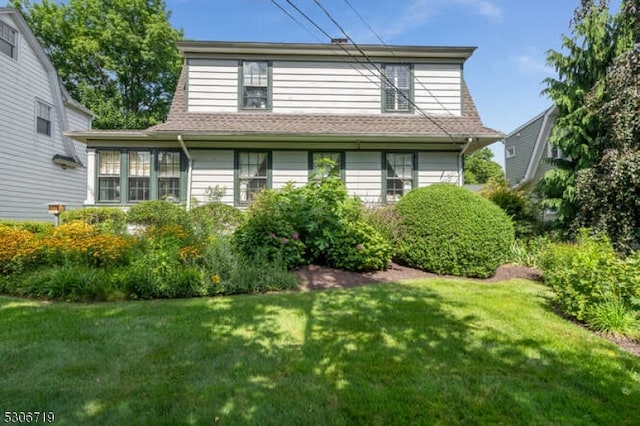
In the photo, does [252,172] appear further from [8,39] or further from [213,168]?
[8,39]

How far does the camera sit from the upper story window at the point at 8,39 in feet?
36.3

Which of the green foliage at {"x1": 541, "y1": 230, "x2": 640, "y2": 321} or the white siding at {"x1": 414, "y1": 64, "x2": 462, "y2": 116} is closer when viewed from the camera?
the green foliage at {"x1": 541, "y1": 230, "x2": 640, "y2": 321}

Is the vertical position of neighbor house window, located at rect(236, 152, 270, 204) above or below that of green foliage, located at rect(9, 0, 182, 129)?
below

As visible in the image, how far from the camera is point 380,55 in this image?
10273mm

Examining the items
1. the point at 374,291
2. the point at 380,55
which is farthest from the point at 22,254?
the point at 380,55

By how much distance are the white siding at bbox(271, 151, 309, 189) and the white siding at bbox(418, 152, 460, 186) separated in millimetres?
3540

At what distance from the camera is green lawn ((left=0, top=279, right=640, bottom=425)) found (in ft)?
7.64

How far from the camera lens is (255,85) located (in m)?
10.2

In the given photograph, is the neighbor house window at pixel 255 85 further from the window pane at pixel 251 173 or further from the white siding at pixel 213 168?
the white siding at pixel 213 168

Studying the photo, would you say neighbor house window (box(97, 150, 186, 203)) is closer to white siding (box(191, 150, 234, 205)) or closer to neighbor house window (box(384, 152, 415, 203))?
white siding (box(191, 150, 234, 205))

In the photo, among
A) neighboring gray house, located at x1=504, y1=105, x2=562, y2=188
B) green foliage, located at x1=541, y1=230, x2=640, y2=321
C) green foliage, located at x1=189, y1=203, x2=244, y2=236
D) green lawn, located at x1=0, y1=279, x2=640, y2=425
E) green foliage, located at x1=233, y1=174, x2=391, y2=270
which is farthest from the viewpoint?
neighboring gray house, located at x1=504, y1=105, x2=562, y2=188

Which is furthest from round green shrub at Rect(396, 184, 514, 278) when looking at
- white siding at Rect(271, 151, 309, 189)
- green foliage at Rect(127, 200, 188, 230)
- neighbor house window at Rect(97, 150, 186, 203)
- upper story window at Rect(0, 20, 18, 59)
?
upper story window at Rect(0, 20, 18, 59)

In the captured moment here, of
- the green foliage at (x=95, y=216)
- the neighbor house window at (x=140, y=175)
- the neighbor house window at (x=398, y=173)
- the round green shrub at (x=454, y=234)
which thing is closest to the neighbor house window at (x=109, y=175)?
the neighbor house window at (x=140, y=175)

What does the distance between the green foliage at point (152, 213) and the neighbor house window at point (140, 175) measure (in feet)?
2.53
